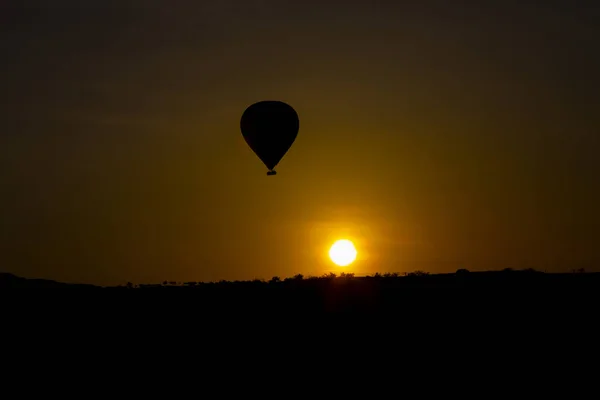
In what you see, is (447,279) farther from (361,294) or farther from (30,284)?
(30,284)

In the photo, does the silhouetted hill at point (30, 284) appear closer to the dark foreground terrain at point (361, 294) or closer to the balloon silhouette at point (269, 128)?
the dark foreground terrain at point (361, 294)

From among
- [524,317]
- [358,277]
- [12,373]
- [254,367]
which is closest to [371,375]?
[254,367]

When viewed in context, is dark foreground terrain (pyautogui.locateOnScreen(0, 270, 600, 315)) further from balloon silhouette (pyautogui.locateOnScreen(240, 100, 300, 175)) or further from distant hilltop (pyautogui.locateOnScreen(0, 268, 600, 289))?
balloon silhouette (pyautogui.locateOnScreen(240, 100, 300, 175))

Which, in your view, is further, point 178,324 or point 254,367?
point 178,324

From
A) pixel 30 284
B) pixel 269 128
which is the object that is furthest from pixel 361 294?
pixel 30 284

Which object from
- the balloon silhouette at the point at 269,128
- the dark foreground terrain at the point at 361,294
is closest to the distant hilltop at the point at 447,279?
the dark foreground terrain at the point at 361,294

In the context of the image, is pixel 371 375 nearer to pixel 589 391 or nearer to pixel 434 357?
pixel 434 357
